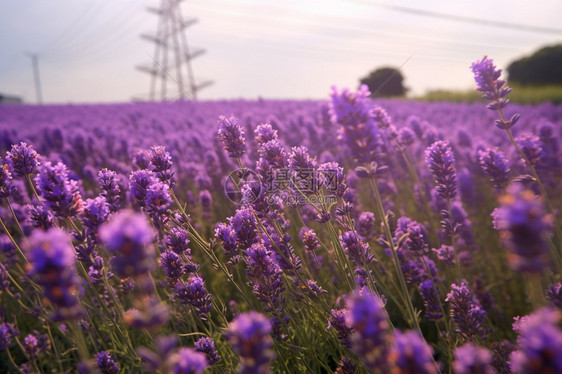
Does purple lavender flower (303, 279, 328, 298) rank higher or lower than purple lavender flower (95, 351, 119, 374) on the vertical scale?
higher

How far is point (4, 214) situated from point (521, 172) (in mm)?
4941

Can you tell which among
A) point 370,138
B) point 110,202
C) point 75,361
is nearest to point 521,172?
point 370,138

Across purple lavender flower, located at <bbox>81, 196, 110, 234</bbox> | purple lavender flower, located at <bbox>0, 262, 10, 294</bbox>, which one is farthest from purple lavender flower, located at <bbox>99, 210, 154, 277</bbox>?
purple lavender flower, located at <bbox>0, 262, 10, 294</bbox>

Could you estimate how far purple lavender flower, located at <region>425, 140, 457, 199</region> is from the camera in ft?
6.51

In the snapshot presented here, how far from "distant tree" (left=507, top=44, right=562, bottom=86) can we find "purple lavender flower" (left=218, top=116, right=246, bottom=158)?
2821cm

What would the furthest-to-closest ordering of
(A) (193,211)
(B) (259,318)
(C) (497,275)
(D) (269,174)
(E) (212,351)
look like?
1. (A) (193,211)
2. (C) (497,275)
3. (D) (269,174)
4. (E) (212,351)
5. (B) (259,318)

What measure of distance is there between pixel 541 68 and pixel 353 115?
29.2 metres

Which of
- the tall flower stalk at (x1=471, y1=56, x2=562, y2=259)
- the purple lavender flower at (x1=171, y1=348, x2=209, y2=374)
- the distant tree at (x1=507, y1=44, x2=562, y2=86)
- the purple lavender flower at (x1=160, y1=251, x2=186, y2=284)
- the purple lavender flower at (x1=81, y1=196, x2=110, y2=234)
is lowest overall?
the purple lavender flower at (x1=160, y1=251, x2=186, y2=284)

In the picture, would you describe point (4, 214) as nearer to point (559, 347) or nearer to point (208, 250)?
point (208, 250)

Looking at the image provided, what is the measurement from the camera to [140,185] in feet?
5.91

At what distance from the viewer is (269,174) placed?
6.95 ft

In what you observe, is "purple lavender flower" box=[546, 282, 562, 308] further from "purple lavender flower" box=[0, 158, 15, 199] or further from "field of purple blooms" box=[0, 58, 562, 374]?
"purple lavender flower" box=[0, 158, 15, 199]

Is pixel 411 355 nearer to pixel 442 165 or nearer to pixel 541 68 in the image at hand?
pixel 442 165

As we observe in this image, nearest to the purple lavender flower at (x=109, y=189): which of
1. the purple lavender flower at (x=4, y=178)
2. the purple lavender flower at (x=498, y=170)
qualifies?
the purple lavender flower at (x=4, y=178)
